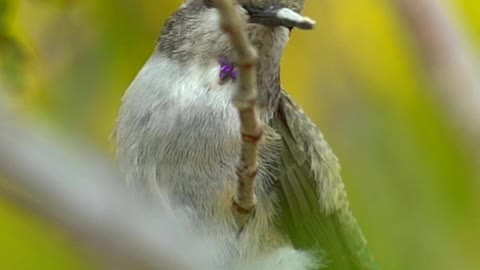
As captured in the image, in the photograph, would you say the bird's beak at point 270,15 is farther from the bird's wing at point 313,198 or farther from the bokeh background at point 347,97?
the bird's wing at point 313,198

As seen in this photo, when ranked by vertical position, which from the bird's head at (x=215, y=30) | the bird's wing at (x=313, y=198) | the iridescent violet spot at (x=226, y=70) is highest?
the bird's head at (x=215, y=30)

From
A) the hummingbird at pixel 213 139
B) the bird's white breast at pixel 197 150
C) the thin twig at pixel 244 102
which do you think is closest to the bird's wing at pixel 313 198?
the hummingbird at pixel 213 139

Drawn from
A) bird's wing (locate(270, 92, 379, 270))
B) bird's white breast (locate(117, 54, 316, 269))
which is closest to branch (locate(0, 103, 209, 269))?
bird's white breast (locate(117, 54, 316, 269))

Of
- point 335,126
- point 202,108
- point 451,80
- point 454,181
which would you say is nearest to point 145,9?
point 335,126

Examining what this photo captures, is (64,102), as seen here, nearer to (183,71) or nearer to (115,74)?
(183,71)

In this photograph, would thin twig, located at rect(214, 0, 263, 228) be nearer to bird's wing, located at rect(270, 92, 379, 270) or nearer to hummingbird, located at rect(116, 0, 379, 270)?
hummingbird, located at rect(116, 0, 379, 270)
